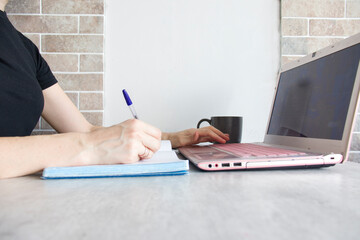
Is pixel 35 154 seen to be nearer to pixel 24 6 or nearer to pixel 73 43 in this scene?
pixel 73 43

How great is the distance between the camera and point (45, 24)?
3.55 ft

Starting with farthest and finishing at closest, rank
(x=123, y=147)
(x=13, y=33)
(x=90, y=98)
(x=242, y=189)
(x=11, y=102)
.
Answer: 1. (x=90, y=98)
2. (x=13, y=33)
3. (x=11, y=102)
4. (x=123, y=147)
5. (x=242, y=189)

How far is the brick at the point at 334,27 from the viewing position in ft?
3.72

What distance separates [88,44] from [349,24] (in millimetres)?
1113

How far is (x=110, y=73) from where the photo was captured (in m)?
1.13

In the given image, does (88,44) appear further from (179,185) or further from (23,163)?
(179,185)

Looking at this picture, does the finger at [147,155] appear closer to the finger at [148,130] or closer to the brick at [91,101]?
the finger at [148,130]

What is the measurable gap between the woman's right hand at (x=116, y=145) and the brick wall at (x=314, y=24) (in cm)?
88

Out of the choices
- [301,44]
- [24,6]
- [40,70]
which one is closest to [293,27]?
[301,44]

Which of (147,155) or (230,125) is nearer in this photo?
(147,155)

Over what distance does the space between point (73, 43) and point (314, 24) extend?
1.02m

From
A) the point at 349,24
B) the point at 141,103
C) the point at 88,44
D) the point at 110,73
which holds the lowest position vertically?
the point at 141,103

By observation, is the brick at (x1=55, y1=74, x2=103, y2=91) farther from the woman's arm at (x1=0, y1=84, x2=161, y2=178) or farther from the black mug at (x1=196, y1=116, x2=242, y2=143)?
the woman's arm at (x1=0, y1=84, x2=161, y2=178)

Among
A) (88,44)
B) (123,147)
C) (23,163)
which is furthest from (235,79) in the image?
(23,163)
